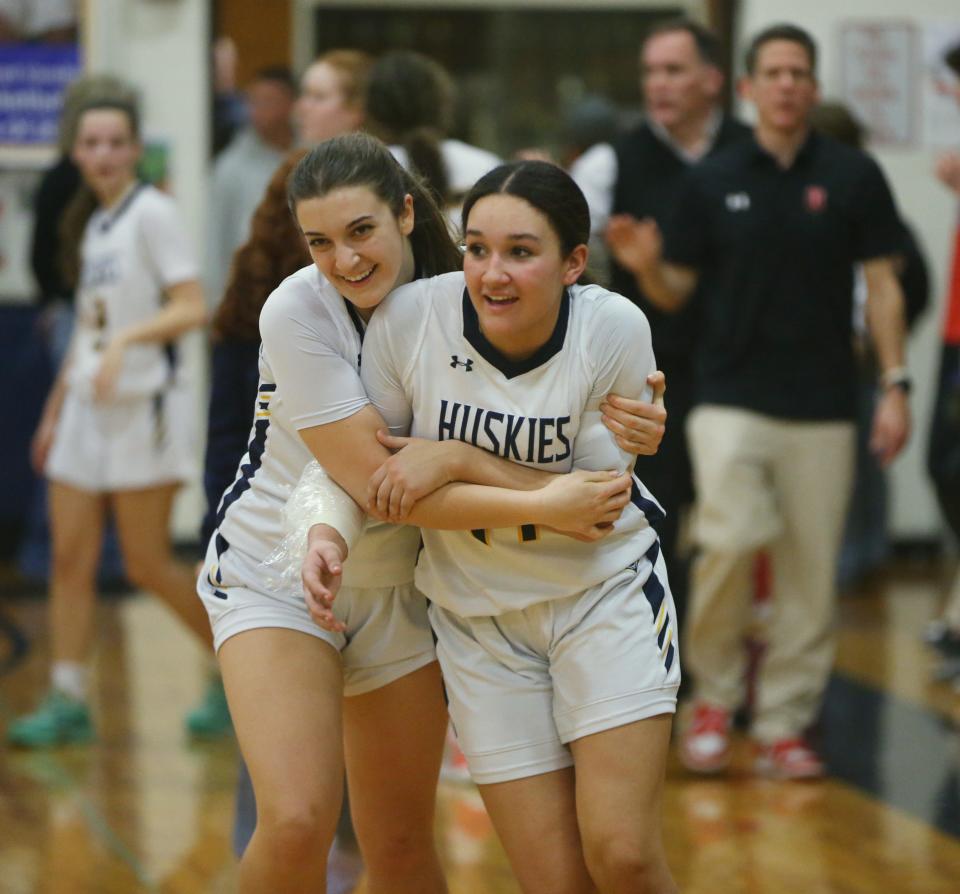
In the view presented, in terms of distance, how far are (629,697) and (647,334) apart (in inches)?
23.4

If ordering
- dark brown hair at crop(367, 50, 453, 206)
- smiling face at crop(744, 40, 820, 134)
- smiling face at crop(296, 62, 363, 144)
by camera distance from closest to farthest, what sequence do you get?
→ dark brown hair at crop(367, 50, 453, 206) → smiling face at crop(296, 62, 363, 144) → smiling face at crop(744, 40, 820, 134)

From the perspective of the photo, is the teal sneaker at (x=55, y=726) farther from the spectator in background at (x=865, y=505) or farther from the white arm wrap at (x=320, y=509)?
the spectator in background at (x=865, y=505)

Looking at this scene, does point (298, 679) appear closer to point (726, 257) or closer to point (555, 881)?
point (555, 881)

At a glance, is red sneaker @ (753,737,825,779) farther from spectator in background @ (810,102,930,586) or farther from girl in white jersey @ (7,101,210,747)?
spectator in background @ (810,102,930,586)

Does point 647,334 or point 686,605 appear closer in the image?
point 647,334

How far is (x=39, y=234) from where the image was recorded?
19.7 ft

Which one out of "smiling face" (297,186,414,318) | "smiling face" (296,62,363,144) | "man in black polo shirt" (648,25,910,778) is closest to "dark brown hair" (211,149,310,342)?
"smiling face" (297,186,414,318)

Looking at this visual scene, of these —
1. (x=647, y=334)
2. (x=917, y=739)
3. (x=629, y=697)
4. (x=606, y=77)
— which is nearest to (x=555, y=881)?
(x=629, y=697)

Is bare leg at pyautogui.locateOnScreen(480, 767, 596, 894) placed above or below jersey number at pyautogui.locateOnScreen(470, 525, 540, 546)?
below

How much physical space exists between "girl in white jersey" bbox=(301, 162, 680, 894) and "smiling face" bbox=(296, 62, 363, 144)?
169 cm

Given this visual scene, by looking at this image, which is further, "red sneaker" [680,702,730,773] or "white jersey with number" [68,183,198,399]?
"white jersey with number" [68,183,198,399]

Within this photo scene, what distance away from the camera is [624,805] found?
2.59 metres

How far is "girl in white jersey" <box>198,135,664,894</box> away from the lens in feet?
8.75

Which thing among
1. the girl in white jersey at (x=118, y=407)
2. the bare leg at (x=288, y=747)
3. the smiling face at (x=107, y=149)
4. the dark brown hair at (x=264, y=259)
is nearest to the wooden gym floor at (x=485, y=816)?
the girl in white jersey at (x=118, y=407)
